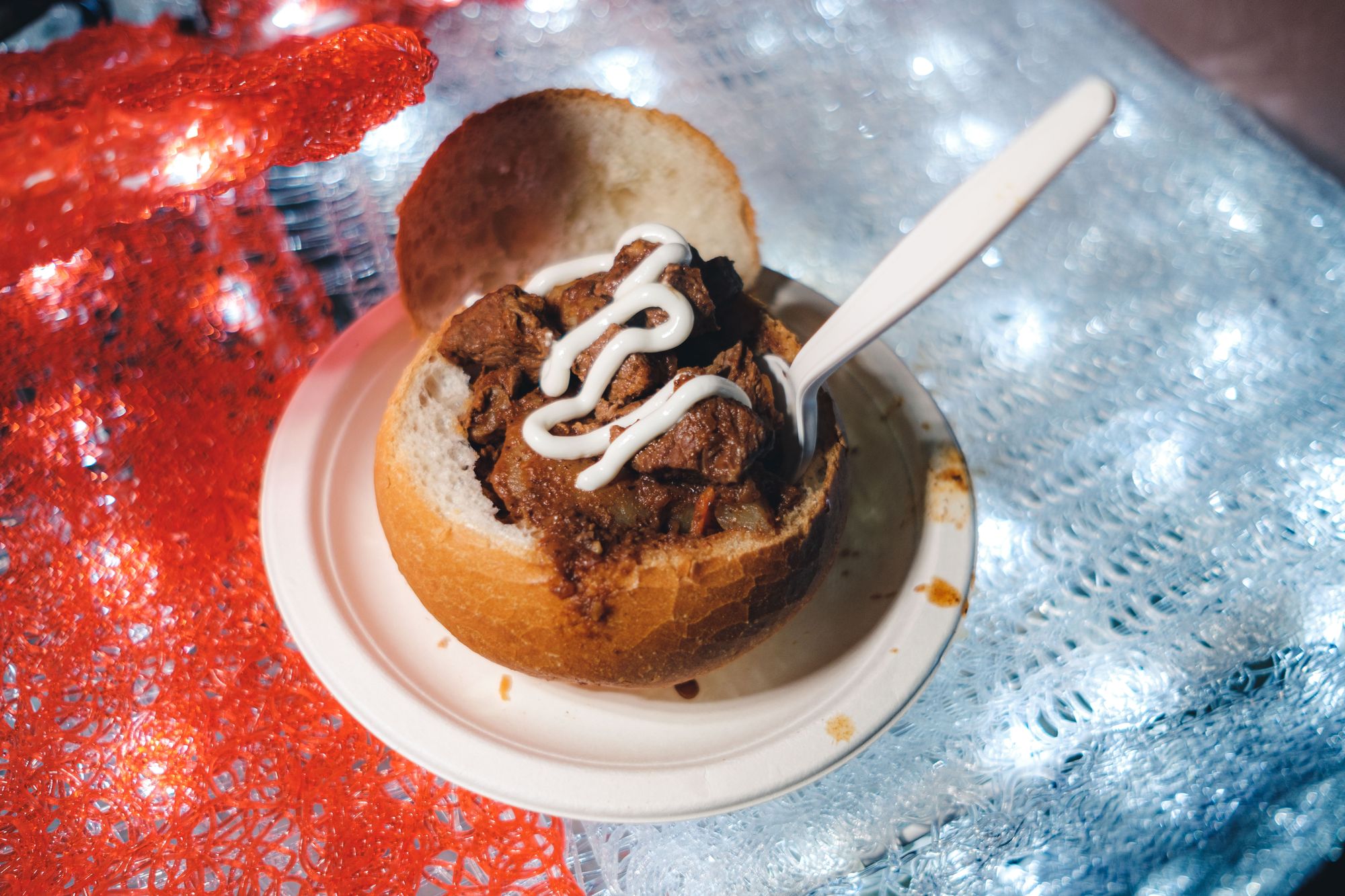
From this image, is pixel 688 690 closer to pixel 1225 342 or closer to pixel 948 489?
pixel 948 489

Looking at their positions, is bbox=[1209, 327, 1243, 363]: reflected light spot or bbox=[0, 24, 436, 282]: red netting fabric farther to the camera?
bbox=[1209, 327, 1243, 363]: reflected light spot

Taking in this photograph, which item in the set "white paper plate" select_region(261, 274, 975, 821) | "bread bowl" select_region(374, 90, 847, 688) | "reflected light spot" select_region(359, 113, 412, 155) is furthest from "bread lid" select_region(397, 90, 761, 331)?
"reflected light spot" select_region(359, 113, 412, 155)

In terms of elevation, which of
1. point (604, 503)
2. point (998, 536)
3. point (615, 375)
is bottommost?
point (998, 536)

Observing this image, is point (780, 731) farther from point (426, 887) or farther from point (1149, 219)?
point (1149, 219)

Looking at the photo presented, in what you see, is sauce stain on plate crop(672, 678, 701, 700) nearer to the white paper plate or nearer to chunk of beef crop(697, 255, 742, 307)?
the white paper plate

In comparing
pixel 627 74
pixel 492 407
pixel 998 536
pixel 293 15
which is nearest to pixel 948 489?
pixel 998 536

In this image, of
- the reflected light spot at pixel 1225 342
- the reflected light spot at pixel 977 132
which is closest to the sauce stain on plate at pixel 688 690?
the reflected light spot at pixel 1225 342
